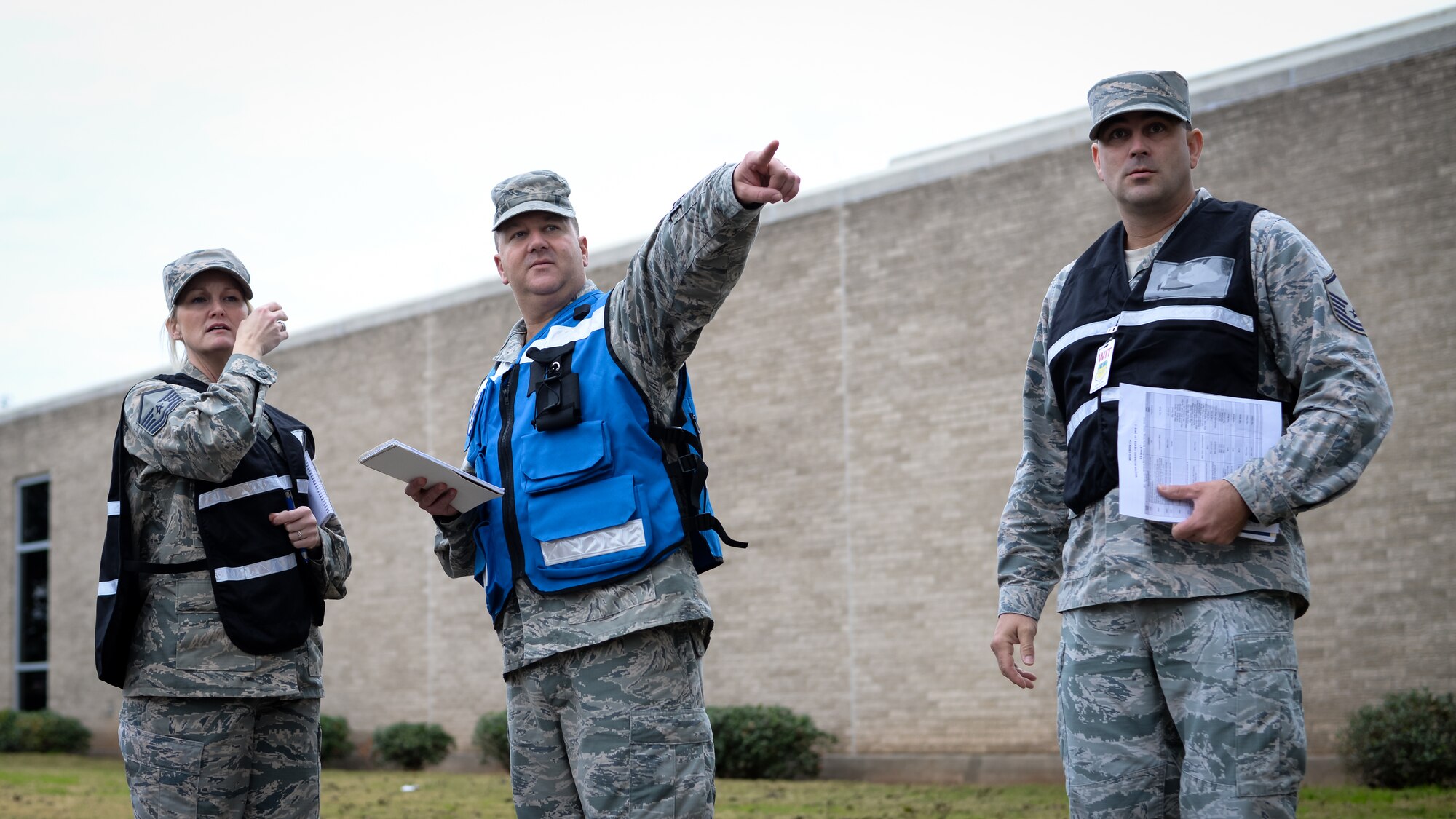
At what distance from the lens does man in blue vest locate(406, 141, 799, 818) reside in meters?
3.11

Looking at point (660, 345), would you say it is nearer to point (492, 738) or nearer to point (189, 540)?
point (189, 540)

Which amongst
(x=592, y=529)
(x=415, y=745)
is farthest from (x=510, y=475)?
(x=415, y=745)

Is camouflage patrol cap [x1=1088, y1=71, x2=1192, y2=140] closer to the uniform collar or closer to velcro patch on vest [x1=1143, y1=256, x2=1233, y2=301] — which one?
velcro patch on vest [x1=1143, y1=256, x2=1233, y2=301]

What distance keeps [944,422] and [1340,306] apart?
412 inches

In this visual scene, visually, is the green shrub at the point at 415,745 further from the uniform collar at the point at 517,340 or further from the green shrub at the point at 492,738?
the uniform collar at the point at 517,340

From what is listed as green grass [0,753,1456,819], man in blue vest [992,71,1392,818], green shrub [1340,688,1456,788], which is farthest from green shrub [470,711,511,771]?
man in blue vest [992,71,1392,818]

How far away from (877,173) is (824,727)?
19.8 feet

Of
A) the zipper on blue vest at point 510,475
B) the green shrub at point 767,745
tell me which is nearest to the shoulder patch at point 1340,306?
the zipper on blue vest at point 510,475

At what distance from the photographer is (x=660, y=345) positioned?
3293 millimetres

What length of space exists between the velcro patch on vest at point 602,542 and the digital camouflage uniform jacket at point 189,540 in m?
1.19

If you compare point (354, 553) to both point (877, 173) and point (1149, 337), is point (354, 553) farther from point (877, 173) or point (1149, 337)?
point (1149, 337)

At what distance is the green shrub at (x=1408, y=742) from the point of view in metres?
9.77

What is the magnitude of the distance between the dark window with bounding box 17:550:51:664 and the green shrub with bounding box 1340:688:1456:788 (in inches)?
879

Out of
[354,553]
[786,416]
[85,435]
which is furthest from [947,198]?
[85,435]
